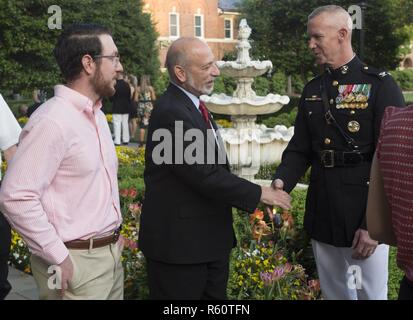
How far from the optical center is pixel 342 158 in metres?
3.34

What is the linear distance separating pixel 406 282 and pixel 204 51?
1.50 m

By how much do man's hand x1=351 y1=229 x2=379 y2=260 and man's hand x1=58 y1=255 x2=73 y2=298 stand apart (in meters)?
1.60

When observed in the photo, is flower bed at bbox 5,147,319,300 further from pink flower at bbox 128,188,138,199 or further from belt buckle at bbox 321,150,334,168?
belt buckle at bbox 321,150,334,168

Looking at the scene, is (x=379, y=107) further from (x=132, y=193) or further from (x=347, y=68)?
(x=132, y=193)

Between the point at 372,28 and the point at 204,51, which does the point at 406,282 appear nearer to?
the point at 204,51

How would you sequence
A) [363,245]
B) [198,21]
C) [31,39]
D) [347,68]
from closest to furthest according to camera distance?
1. [363,245]
2. [347,68]
3. [31,39]
4. [198,21]

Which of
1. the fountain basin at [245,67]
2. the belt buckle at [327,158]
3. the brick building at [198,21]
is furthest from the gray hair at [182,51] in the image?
the brick building at [198,21]

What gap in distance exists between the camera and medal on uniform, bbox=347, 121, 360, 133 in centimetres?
333

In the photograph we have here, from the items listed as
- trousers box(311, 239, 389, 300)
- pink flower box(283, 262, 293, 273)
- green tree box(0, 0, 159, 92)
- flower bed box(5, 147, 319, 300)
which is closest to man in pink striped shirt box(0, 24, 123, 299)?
trousers box(311, 239, 389, 300)

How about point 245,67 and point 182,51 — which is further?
point 245,67

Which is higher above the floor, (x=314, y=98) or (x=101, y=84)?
(x=101, y=84)

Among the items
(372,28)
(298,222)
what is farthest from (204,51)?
(372,28)

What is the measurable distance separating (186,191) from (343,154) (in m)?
0.98

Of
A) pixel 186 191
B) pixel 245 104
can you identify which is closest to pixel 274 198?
pixel 186 191
